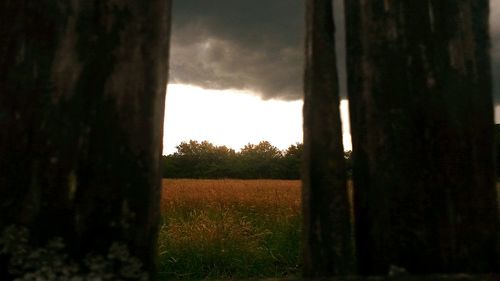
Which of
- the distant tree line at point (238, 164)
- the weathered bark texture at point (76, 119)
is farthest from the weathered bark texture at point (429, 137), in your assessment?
the distant tree line at point (238, 164)

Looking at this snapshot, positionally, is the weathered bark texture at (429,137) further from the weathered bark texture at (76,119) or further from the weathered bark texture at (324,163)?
the weathered bark texture at (76,119)

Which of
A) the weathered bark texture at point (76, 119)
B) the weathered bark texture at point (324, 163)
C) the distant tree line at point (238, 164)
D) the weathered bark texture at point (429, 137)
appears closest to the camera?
the weathered bark texture at point (76, 119)

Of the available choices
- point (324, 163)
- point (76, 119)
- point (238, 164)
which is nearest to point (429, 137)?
point (324, 163)

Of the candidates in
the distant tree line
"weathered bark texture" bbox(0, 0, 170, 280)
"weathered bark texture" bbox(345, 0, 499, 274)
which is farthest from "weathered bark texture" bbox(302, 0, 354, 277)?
the distant tree line

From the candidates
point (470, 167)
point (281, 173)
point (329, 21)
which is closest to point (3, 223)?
point (329, 21)

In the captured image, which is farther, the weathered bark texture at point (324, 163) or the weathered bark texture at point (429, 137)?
the weathered bark texture at point (324, 163)

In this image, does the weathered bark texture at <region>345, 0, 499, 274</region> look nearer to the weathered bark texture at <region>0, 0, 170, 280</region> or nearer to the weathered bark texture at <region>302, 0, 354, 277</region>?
the weathered bark texture at <region>302, 0, 354, 277</region>

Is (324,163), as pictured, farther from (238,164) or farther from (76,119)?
(238,164)

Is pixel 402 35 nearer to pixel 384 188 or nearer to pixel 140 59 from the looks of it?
pixel 384 188

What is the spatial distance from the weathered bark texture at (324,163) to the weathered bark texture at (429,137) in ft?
0.38

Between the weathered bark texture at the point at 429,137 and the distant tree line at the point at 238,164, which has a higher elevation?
Answer: the distant tree line at the point at 238,164

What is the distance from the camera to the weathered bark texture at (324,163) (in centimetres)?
120

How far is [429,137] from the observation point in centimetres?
107

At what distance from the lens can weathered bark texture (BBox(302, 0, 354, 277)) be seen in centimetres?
120
